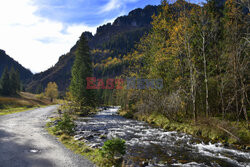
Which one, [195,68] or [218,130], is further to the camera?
[195,68]

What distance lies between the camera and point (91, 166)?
812 centimetres

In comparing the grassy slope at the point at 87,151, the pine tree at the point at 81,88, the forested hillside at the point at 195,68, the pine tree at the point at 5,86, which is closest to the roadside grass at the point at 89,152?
the grassy slope at the point at 87,151

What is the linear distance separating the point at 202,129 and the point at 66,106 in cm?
2639

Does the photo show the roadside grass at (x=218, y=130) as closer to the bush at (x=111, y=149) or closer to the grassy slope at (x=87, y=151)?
the bush at (x=111, y=149)

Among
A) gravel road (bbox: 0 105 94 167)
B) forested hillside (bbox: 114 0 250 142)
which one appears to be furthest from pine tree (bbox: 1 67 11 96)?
gravel road (bbox: 0 105 94 167)

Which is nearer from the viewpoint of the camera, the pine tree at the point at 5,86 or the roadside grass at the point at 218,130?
the roadside grass at the point at 218,130

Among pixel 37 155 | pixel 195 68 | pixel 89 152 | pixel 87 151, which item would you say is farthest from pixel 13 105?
pixel 195 68

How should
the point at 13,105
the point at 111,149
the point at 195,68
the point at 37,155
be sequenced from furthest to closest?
the point at 13,105
the point at 195,68
the point at 37,155
the point at 111,149

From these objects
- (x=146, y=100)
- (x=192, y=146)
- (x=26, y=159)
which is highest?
(x=146, y=100)

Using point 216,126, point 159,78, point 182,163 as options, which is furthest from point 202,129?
point 159,78

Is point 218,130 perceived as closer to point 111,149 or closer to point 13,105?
point 111,149

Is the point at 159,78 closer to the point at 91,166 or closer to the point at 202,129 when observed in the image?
the point at 202,129

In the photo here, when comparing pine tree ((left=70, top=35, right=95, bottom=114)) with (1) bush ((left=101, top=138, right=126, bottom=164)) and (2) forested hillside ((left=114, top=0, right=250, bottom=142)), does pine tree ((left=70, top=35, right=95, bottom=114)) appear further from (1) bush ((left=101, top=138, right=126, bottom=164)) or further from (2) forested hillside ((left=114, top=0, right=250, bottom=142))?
(1) bush ((left=101, top=138, right=126, bottom=164))

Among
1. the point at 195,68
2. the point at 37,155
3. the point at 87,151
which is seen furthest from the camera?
the point at 195,68
